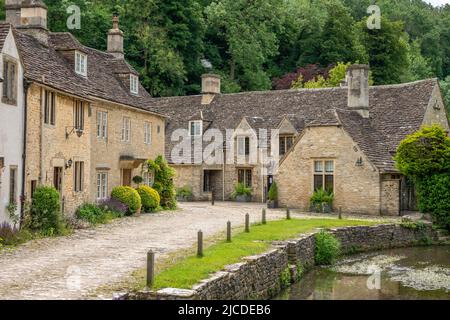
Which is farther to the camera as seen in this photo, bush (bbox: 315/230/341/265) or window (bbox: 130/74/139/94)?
window (bbox: 130/74/139/94)

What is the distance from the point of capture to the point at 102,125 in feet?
100

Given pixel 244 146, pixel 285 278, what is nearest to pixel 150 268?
pixel 285 278

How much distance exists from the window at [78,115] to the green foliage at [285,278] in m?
A: 12.2

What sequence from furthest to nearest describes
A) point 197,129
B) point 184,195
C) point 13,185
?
point 197,129 → point 184,195 → point 13,185

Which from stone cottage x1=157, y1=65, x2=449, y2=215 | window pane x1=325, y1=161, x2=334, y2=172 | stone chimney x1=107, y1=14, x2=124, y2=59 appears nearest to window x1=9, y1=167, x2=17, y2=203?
stone chimney x1=107, y1=14, x2=124, y2=59

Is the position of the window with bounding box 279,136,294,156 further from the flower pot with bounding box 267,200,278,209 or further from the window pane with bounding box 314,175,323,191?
the window pane with bounding box 314,175,323,191

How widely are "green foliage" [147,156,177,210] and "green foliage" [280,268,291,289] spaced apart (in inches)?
628

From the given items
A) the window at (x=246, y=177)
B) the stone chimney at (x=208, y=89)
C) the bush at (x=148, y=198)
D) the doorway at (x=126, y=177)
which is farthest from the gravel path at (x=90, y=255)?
the stone chimney at (x=208, y=89)

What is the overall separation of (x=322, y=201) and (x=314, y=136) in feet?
13.1

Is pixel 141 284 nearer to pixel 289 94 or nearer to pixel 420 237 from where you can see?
pixel 420 237

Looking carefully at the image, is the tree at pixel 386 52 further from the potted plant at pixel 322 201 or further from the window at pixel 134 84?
the window at pixel 134 84

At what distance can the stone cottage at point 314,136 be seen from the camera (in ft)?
117

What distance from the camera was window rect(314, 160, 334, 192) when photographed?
36.7 metres

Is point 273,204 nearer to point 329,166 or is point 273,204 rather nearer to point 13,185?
point 329,166
